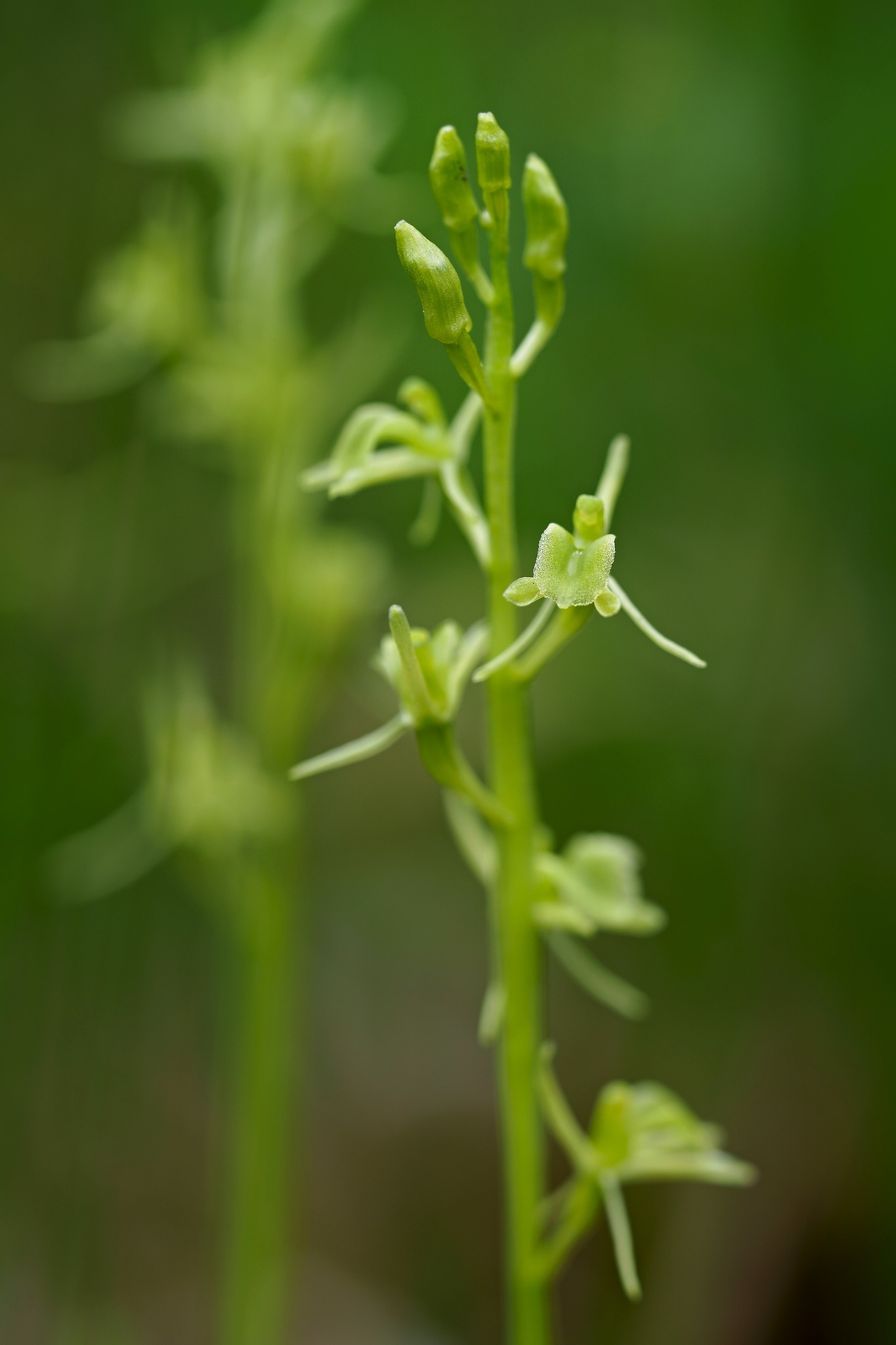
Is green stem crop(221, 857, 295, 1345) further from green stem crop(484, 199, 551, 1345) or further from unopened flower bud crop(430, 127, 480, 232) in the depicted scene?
unopened flower bud crop(430, 127, 480, 232)

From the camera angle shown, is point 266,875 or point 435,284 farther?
point 266,875

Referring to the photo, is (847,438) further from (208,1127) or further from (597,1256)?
(208,1127)

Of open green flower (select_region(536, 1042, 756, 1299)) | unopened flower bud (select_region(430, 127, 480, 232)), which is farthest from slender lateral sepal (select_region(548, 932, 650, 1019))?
unopened flower bud (select_region(430, 127, 480, 232))

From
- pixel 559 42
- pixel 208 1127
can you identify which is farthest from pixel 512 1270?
pixel 559 42

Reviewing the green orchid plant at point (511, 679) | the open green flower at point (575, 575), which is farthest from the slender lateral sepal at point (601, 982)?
the open green flower at point (575, 575)

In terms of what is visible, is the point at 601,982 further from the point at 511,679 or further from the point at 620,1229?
the point at 511,679

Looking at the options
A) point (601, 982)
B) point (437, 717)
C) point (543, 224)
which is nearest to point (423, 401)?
point (543, 224)
